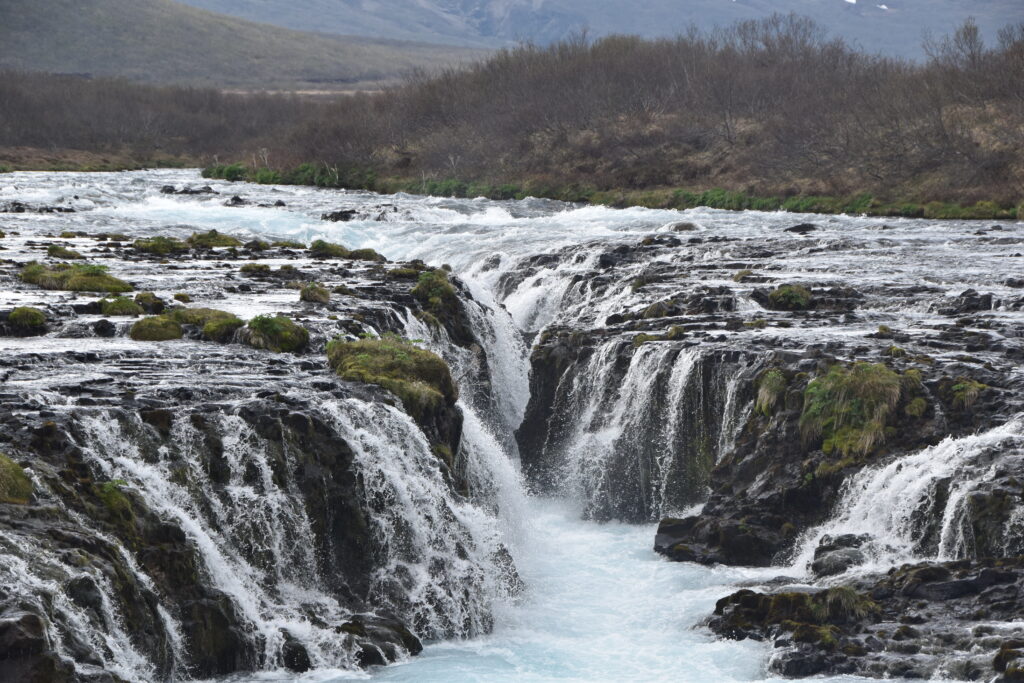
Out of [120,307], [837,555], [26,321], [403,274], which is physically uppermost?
[403,274]

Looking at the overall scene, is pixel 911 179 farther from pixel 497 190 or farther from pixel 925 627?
pixel 925 627

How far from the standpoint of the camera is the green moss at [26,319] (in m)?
25.1

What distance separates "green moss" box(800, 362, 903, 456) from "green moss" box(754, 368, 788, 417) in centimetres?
76

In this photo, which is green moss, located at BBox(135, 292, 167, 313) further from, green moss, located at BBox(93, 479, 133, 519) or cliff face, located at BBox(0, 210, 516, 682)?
green moss, located at BBox(93, 479, 133, 519)

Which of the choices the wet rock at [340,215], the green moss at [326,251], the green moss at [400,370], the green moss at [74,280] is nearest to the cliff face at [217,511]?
the green moss at [400,370]

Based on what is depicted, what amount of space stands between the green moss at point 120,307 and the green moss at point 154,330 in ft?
5.81

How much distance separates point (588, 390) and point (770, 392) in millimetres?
5538

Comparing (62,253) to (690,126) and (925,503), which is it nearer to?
(925,503)

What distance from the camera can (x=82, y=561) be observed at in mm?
14562

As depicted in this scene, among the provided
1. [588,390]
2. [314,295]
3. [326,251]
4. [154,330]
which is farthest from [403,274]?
[154,330]

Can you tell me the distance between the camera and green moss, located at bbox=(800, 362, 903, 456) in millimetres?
22422

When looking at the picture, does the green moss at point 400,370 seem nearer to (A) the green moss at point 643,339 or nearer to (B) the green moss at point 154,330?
(B) the green moss at point 154,330

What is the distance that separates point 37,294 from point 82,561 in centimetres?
1624

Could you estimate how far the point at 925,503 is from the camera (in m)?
19.8
